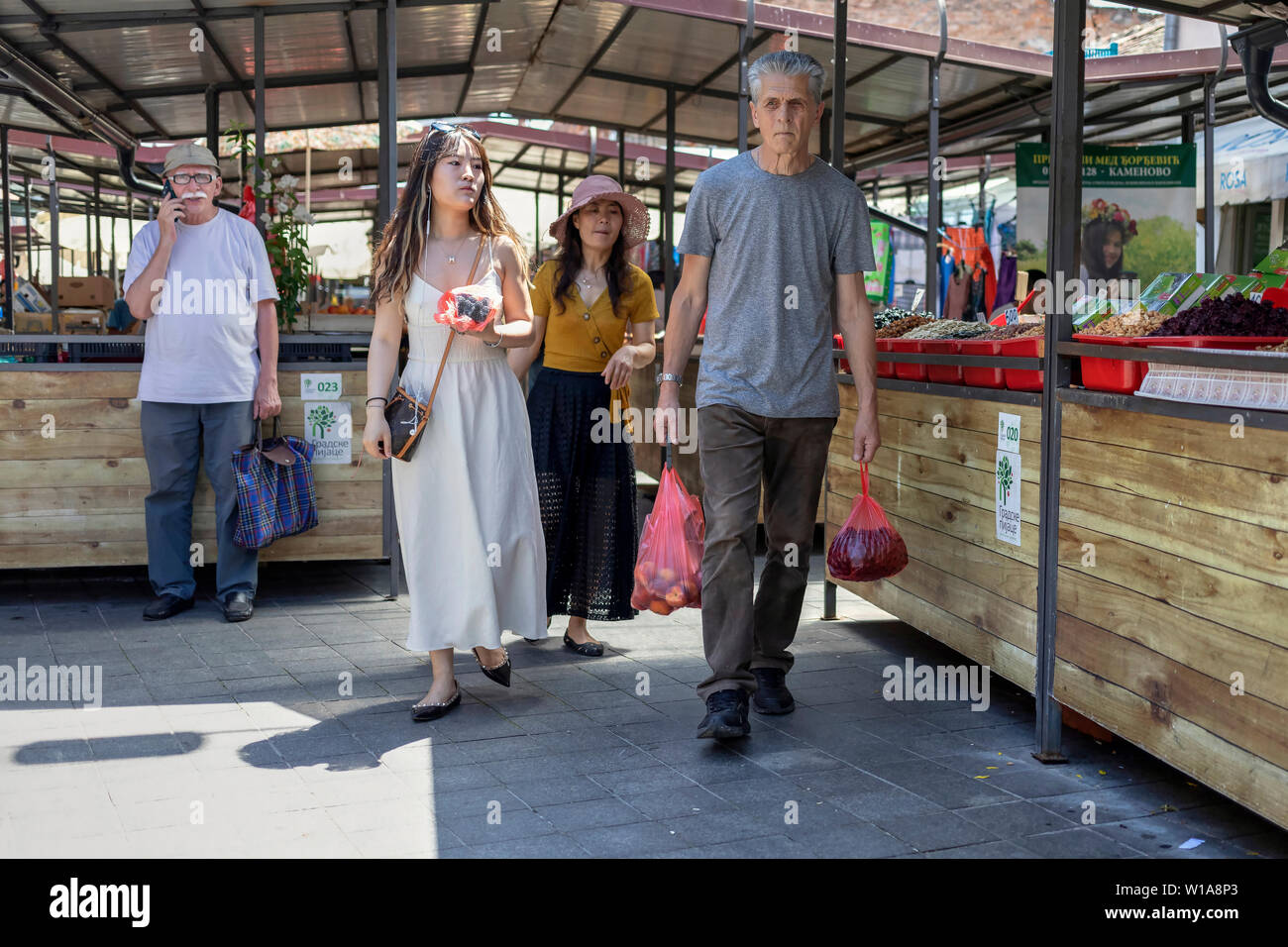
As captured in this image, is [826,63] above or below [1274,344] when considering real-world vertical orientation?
above

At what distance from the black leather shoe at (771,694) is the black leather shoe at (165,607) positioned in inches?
123

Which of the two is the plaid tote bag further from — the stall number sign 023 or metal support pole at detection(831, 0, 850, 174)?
the stall number sign 023

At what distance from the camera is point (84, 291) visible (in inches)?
635

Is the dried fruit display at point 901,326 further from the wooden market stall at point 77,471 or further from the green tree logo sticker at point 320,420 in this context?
the wooden market stall at point 77,471

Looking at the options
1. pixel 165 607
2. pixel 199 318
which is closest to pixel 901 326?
pixel 199 318

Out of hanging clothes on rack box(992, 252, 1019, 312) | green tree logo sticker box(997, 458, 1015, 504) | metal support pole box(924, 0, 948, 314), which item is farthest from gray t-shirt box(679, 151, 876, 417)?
hanging clothes on rack box(992, 252, 1019, 312)

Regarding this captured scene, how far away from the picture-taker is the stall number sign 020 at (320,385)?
685 centimetres

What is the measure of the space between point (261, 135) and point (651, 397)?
12.6 feet
